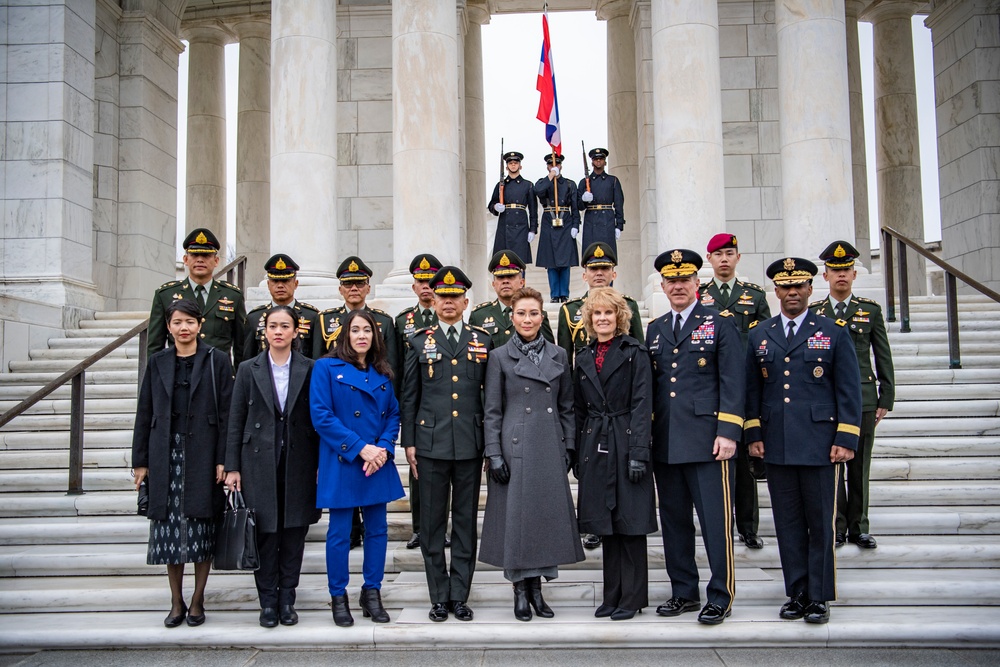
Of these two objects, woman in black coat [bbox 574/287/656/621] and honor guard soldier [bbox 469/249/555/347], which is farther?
honor guard soldier [bbox 469/249/555/347]

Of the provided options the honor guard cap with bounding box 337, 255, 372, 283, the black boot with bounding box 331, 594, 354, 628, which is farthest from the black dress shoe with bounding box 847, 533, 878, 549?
the honor guard cap with bounding box 337, 255, 372, 283

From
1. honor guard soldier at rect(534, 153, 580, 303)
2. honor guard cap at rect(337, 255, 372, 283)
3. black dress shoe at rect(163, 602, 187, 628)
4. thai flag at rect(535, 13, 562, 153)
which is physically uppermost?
thai flag at rect(535, 13, 562, 153)

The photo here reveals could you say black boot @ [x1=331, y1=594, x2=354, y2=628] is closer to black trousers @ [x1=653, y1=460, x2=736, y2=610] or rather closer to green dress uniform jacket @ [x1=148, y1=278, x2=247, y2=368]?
black trousers @ [x1=653, y1=460, x2=736, y2=610]

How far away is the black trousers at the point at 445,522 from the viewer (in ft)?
19.9

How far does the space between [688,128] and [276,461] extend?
7818mm

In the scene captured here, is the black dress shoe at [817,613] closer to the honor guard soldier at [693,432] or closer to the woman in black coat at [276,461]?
the honor guard soldier at [693,432]

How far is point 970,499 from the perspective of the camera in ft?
24.9

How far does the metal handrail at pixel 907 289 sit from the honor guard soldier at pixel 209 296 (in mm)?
7677

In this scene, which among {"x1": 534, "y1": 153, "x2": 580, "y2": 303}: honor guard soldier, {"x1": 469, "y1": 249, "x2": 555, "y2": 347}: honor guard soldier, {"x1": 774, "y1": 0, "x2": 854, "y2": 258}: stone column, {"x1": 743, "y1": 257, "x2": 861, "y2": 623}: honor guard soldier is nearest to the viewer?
{"x1": 743, "y1": 257, "x2": 861, "y2": 623}: honor guard soldier

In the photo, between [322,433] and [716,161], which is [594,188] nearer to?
[716,161]

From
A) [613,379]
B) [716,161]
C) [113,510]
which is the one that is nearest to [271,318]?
[613,379]

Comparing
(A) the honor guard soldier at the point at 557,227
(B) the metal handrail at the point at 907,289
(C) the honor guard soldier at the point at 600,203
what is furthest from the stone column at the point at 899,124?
(A) the honor guard soldier at the point at 557,227

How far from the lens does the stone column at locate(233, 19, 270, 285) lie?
18.6 metres

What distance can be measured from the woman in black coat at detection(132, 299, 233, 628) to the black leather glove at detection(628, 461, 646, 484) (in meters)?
2.82
